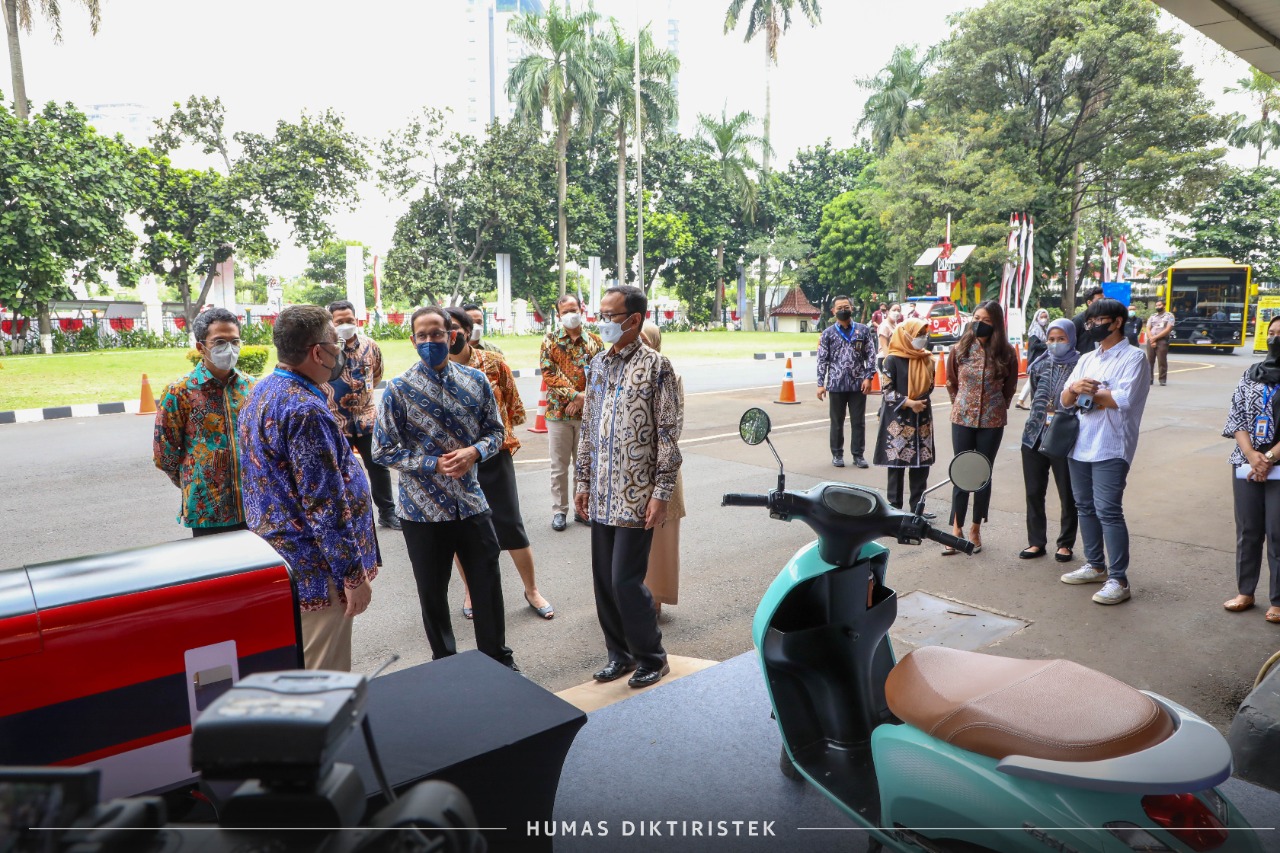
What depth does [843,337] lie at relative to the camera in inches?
360

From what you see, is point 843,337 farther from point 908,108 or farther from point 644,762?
point 908,108

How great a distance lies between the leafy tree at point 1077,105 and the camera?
2728 cm

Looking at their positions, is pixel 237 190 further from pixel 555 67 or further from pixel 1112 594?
pixel 1112 594

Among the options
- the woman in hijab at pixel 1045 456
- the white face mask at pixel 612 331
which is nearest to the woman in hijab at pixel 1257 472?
the woman in hijab at pixel 1045 456

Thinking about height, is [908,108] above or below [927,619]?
above

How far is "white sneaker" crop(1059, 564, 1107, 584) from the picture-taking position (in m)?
5.21

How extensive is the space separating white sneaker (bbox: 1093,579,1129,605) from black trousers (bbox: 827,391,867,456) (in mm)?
4230

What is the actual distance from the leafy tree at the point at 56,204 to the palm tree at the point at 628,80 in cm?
1745

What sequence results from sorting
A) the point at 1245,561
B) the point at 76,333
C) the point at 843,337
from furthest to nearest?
the point at 76,333 < the point at 843,337 < the point at 1245,561

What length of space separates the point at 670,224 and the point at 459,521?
1623 inches

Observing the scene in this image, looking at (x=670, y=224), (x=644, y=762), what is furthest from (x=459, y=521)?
(x=670, y=224)

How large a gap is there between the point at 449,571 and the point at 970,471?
222 cm

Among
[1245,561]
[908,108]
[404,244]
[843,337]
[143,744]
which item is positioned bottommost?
[1245,561]

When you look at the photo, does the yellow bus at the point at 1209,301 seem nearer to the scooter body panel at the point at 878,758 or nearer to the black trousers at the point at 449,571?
the black trousers at the point at 449,571
